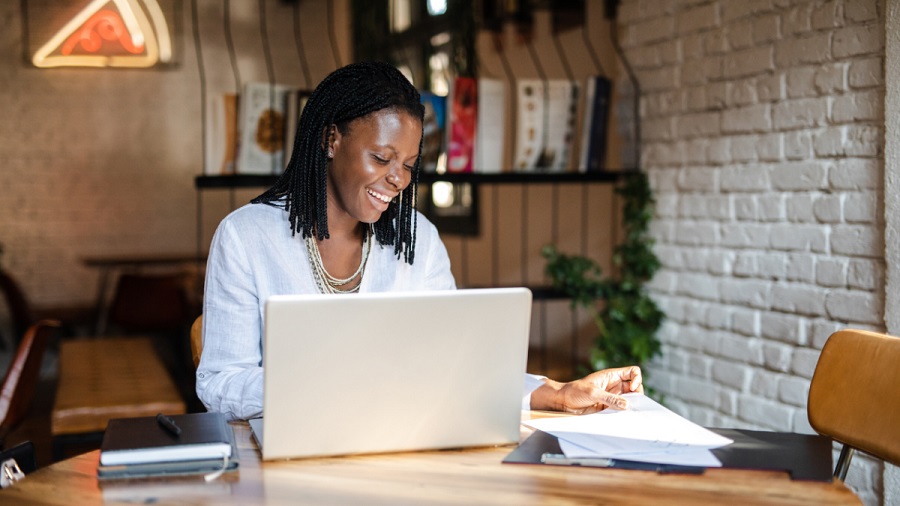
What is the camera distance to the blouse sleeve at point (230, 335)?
5.00 feet

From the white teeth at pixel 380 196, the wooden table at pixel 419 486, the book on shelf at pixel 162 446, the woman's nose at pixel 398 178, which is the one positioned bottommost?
the wooden table at pixel 419 486

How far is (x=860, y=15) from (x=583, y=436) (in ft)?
4.80

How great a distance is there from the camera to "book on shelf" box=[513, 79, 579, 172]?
307cm

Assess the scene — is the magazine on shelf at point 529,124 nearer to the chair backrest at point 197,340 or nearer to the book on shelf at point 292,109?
the book on shelf at point 292,109

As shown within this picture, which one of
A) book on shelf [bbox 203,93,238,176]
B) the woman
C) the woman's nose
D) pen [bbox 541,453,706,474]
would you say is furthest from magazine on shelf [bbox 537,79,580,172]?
pen [bbox 541,453,706,474]

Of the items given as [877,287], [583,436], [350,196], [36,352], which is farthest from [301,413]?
[36,352]

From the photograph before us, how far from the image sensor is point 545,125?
10.1 ft

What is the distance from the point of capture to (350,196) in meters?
1.79

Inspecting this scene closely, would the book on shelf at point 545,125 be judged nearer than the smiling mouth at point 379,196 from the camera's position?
No

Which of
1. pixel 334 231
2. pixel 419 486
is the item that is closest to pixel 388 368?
pixel 419 486

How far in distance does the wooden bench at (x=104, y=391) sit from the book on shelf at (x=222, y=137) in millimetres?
847

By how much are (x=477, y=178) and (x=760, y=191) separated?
899 mm

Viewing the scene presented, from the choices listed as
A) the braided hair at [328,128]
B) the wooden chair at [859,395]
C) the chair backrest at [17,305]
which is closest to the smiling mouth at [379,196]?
the braided hair at [328,128]

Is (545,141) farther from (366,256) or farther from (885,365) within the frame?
(885,365)
